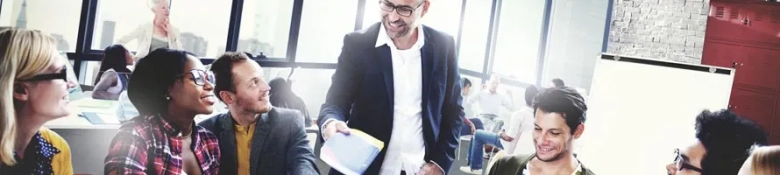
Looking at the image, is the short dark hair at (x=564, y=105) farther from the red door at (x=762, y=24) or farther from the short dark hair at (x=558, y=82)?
the red door at (x=762, y=24)

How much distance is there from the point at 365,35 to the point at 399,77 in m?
0.24

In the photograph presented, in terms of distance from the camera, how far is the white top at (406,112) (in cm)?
307

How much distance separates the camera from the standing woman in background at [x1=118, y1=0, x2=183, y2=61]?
262cm

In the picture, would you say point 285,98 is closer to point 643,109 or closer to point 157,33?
point 157,33

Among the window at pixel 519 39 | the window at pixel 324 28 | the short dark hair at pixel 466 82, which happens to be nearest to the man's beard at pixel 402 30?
the window at pixel 324 28

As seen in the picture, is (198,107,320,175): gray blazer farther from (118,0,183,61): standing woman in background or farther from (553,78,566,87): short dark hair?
(553,78,566,87): short dark hair

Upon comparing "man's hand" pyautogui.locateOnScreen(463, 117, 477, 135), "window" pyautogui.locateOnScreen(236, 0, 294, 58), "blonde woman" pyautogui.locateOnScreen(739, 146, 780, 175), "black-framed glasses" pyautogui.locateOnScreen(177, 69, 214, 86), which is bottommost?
"man's hand" pyautogui.locateOnScreen(463, 117, 477, 135)

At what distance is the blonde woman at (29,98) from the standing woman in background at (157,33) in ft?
1.32

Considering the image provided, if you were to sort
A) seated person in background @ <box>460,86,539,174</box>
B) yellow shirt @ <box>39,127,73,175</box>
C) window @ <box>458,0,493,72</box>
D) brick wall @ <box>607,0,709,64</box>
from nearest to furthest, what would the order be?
yellow shirt @ <box>39,127,73,175</box>
window @ <box>458,0,493,72</box>
seated person in background @ <box>460,86,539,174</box>
brick wall @ <box>607,0,709,64</box>

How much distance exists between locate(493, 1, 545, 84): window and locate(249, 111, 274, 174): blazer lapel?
1.76m

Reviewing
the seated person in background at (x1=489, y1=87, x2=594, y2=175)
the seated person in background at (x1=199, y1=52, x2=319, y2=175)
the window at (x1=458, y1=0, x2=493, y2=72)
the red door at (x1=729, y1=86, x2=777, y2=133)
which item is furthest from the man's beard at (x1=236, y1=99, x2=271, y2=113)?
the red door at (x1=729, y1=86, x2=777, y2=133)

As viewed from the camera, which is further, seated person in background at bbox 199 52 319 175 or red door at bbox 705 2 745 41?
red door at bbox 705 2 745 41

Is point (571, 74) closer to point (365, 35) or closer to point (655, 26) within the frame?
point (655, 26)

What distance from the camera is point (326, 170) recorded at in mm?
3080
